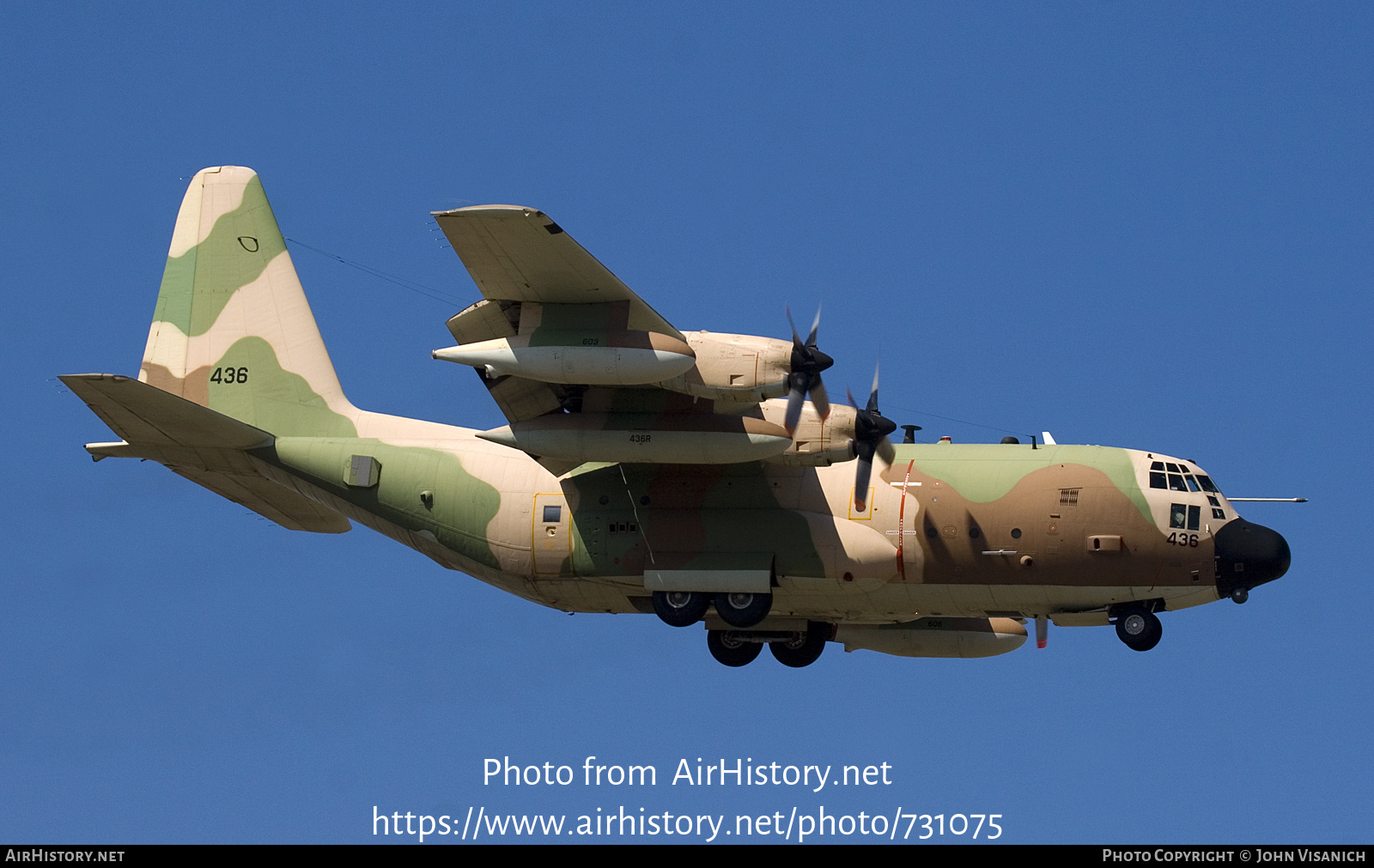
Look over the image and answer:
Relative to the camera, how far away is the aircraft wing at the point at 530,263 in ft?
77.7

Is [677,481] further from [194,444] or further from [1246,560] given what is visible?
[1246,560]

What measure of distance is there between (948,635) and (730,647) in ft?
12.6

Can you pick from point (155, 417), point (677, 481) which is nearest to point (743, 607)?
point (677, 481)

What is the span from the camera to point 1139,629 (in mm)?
27281

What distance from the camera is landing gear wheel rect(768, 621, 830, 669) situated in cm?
3017

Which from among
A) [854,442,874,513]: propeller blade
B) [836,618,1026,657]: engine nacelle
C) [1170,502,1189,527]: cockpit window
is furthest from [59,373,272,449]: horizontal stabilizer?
[1170,502,1189,527]: cockpit window

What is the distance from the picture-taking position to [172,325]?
31.1 m

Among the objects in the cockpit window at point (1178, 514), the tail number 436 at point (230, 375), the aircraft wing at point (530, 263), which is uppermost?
the aircraft wing at point (530, 263)

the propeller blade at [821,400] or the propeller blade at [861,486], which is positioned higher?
the propeller blade at [821,400]

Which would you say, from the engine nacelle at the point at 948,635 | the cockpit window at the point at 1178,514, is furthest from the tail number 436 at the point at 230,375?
the cockpit window at the point at 1178,514

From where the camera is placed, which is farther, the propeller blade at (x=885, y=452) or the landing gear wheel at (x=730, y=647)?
the landing gear wheel at (x=730, y=647)

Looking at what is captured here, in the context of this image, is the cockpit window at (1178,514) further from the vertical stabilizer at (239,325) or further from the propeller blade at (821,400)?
the vertical stabilizer at (239,325)

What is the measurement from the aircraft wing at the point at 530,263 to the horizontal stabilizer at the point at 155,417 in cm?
571

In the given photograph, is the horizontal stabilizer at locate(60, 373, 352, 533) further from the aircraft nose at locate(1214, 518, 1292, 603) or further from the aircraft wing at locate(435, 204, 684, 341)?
the aircraft nose at locate(1214, 518, 1292, 603)
